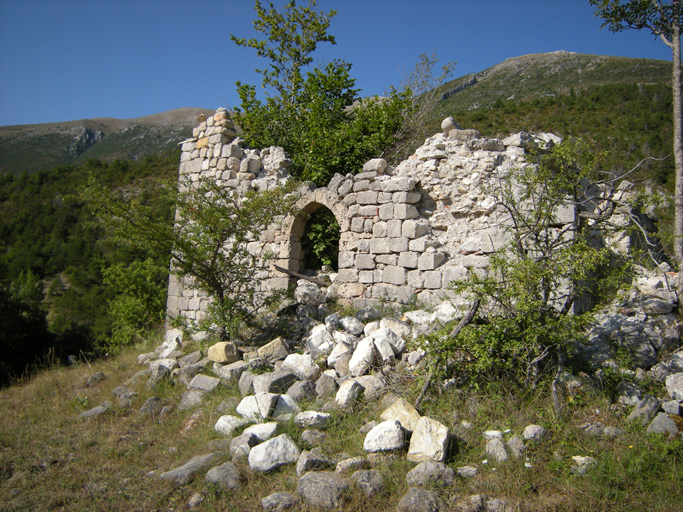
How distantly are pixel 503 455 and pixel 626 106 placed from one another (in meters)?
22.8

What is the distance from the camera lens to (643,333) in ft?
16.6

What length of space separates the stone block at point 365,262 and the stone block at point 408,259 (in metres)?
0.49

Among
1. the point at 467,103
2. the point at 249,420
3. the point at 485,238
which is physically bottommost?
the point at 249,420

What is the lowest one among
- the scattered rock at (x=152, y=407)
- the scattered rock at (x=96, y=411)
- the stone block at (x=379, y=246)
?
the scattered rock at (x=96, y=411)

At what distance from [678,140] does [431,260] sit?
375 centimetres

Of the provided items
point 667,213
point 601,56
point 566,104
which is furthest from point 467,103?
point 667,213

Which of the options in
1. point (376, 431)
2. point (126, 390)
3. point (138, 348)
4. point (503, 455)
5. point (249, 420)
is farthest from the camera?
point (138, 348)

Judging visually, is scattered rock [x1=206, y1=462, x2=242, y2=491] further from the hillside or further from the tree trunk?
the hillside

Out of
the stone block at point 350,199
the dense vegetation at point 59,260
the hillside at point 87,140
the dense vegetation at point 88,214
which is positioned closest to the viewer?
the stone block at point 350,199

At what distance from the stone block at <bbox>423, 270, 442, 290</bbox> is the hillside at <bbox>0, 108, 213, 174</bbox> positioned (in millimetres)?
41386

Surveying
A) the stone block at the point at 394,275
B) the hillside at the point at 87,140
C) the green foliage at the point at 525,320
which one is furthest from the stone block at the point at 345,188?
the hillside at the point at 87,140

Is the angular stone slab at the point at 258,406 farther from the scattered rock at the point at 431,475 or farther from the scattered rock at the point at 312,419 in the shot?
the scattered rock at the point at 431,475

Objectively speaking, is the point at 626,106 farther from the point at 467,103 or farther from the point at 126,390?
the point at 126,390

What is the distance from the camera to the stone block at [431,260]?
21.5ft
